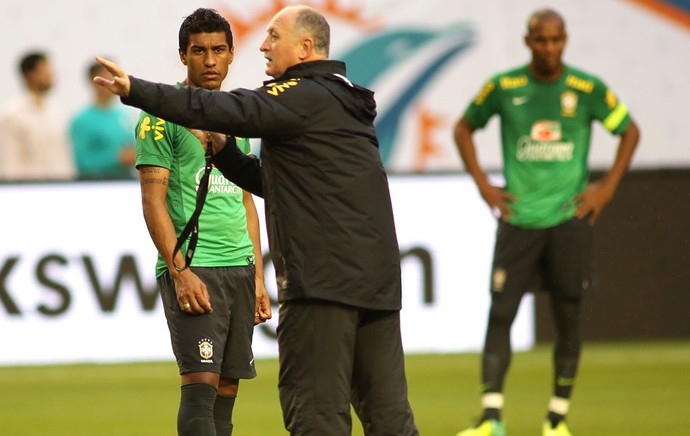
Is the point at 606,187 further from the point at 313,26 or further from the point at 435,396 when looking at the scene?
the point at 313,26

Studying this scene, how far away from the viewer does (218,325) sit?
6465 millimetres

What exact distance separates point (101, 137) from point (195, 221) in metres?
8.48

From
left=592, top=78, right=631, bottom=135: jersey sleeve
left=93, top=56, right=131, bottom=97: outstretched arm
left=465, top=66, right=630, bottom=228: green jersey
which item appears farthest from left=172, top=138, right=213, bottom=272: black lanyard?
left=592, top=78, right=631, bottom=135: jersey sleeve

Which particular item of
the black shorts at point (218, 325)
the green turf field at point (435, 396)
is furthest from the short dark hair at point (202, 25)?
the green turf field at point (435, 396)

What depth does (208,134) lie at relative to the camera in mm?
5992

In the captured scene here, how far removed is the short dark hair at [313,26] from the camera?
5.68 metres

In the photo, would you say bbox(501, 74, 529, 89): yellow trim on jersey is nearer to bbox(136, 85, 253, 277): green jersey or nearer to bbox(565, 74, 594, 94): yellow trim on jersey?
bbox(565, 74, 594, 94): yellow trim on jersey

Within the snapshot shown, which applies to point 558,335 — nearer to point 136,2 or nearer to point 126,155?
point 126,155

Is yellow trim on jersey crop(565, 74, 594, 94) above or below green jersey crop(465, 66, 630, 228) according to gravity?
above

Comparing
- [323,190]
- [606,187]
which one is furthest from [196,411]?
[606,187]

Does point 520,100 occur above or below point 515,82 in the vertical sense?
below

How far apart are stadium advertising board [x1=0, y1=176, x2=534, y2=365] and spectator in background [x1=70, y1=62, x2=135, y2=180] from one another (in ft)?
5.25

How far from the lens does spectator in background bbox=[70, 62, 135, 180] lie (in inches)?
563

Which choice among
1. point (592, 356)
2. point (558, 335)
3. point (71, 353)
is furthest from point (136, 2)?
point (558, 335)
